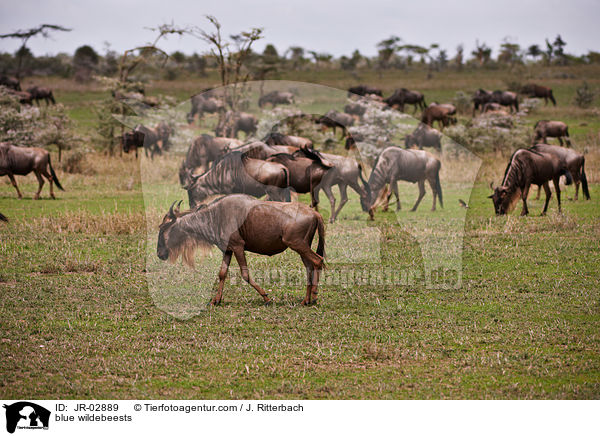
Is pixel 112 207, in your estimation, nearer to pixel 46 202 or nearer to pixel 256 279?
pixel 46 202

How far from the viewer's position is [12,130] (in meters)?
22.2

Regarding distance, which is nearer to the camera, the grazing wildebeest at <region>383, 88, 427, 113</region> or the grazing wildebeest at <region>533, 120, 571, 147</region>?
the grazing wildebeest at <region>533, 120, 571, 147</region>

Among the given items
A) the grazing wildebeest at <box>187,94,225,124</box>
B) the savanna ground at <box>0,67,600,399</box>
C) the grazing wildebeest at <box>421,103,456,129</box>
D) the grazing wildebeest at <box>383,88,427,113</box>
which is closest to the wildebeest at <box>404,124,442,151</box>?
the grazing wildebeest at <box>421,103,456,129</box>

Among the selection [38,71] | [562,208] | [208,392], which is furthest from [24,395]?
[38,71]

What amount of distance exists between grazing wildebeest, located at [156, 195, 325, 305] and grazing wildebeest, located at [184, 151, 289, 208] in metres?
4.31

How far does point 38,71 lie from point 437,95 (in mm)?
32424

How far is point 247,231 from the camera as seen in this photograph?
7.69 metres

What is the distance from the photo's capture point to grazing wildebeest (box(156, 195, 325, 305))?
7.55 meters

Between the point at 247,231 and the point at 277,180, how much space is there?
484cm

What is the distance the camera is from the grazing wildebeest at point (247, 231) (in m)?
7.55

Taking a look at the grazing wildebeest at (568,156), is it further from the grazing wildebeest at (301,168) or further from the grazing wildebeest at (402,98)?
the grazing wildebeest at (402,98)

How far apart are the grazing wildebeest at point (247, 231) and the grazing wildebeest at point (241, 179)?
170 inches

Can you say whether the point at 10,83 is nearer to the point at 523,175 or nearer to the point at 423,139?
the point at 423,139
